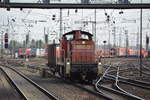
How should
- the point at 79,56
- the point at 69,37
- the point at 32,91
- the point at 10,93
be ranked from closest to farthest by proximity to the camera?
the point at 10,93, the point at 32,91, the point at 79,56, the point at 69,37

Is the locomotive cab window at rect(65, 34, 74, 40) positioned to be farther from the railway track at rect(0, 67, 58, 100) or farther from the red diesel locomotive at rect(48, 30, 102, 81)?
the railway track at rect(0, 67, 58, 100)

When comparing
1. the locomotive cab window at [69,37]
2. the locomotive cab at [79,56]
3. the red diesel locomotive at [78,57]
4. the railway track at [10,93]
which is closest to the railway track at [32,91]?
the railway track at [10,93]

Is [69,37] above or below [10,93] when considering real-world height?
above

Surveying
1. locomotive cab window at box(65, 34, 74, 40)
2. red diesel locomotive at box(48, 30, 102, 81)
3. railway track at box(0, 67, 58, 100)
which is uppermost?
locomotive cab window at box(65, 34, 74, 40)

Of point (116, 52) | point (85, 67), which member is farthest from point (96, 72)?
point (116, 52)

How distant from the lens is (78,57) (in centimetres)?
2217

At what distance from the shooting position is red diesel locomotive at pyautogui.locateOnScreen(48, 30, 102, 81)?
21250 millimetres

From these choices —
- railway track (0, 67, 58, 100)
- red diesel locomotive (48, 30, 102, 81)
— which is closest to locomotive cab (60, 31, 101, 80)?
red diesel locomotive (48, 30, 102, 81)

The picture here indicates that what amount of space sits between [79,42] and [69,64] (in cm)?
219

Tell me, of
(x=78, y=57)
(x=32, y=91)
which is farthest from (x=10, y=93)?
(x=78, y=57)

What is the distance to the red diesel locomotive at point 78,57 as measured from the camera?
69.7 feet

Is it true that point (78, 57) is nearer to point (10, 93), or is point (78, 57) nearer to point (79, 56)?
point (79, 56)

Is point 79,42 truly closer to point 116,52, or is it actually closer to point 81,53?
point 81,53

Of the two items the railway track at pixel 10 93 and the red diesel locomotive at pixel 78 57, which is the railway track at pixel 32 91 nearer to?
the railway track at pixel 10 93
